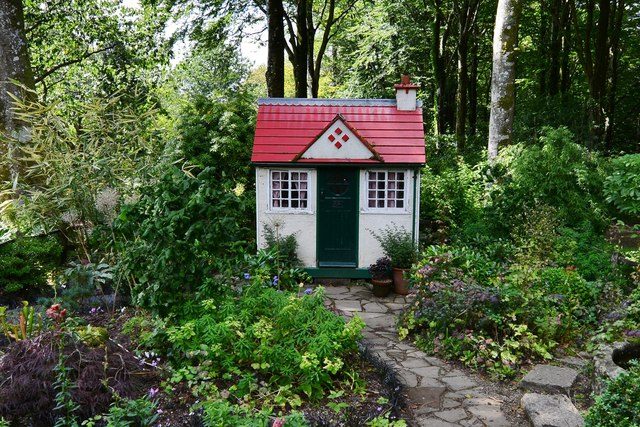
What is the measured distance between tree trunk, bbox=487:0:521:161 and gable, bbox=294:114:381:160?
3.69m

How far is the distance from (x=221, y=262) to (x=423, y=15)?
18.2 metres

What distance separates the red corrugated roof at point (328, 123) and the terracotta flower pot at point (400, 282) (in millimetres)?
1789

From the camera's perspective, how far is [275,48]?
13727mm

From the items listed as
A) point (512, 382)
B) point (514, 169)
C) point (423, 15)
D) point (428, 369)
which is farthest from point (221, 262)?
point (423, 15)

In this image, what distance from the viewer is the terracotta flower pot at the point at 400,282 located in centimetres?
848

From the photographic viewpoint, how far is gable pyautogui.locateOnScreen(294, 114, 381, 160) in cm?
881

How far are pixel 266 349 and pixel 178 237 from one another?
139 centimetres

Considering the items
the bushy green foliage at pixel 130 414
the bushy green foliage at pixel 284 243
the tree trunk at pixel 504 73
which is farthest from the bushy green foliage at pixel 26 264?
the tree trunk at pixel 504 73

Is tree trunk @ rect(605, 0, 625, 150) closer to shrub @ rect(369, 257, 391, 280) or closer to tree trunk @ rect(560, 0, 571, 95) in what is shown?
tree trunk @ rect(560, 0, 571, 95)

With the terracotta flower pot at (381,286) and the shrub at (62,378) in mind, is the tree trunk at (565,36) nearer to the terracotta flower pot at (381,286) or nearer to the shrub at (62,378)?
the terracotta flower pot at (381,286)

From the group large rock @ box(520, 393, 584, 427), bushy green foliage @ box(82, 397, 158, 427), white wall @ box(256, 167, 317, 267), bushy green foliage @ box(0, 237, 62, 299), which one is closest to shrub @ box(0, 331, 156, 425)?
bushy green foliage @ box(82, 397, 158, 427)

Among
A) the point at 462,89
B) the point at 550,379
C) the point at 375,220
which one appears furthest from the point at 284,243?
the point at 462,89

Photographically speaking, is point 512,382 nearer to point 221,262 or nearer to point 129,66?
point 221,262

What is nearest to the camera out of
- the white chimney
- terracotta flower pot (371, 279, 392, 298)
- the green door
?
terracotta flower pot (371, 279, 392, 298)
